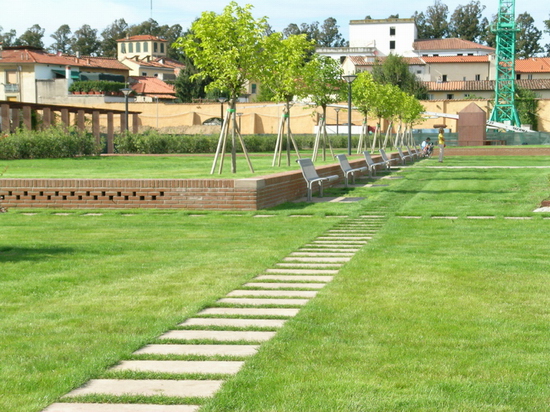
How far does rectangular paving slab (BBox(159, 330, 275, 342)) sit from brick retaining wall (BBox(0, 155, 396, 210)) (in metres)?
9.21

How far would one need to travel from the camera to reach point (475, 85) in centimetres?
10356

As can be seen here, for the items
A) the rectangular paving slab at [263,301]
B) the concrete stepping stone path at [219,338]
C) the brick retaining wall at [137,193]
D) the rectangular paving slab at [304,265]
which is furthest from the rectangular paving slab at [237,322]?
the brick retaining wall at [137,193]

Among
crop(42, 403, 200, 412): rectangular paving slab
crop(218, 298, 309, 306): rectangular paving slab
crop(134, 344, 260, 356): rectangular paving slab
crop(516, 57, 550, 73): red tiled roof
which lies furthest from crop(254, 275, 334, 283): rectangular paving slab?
crop(516, 57, 550, 73): red tiled roof

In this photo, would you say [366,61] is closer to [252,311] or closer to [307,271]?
[307,271]

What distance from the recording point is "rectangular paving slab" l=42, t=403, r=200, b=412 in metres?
4.18

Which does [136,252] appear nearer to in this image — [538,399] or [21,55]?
[538,399]

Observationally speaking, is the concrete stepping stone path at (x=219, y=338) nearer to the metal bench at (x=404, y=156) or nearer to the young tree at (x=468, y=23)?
the metal bench at (x=404, y=156)

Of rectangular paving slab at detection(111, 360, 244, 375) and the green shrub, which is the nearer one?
rectangular paving slab at detection(111, 360, 244, 375)

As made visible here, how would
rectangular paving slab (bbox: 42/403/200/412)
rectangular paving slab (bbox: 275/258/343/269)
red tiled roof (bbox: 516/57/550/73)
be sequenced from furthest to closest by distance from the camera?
red tiled roof (bbox: 516/57/550/73) < rectangular paving slab (bbox: 275/258/343/269) < rectangular paving slab (bbox: 42/403/200/412)

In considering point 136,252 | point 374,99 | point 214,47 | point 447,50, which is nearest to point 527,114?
point 447,50

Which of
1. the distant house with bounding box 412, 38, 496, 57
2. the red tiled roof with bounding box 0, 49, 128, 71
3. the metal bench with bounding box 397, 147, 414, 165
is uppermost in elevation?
the distant house with bounding box 412, 38, 496, 57

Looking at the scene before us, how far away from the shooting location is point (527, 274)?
26.9 feet

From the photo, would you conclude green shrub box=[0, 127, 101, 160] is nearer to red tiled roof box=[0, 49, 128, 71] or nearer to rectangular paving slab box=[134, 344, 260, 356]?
rectangular paving slab box=[134, 344, 260, 356]

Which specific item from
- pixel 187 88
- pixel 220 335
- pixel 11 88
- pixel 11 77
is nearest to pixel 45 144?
pixel 220 335
